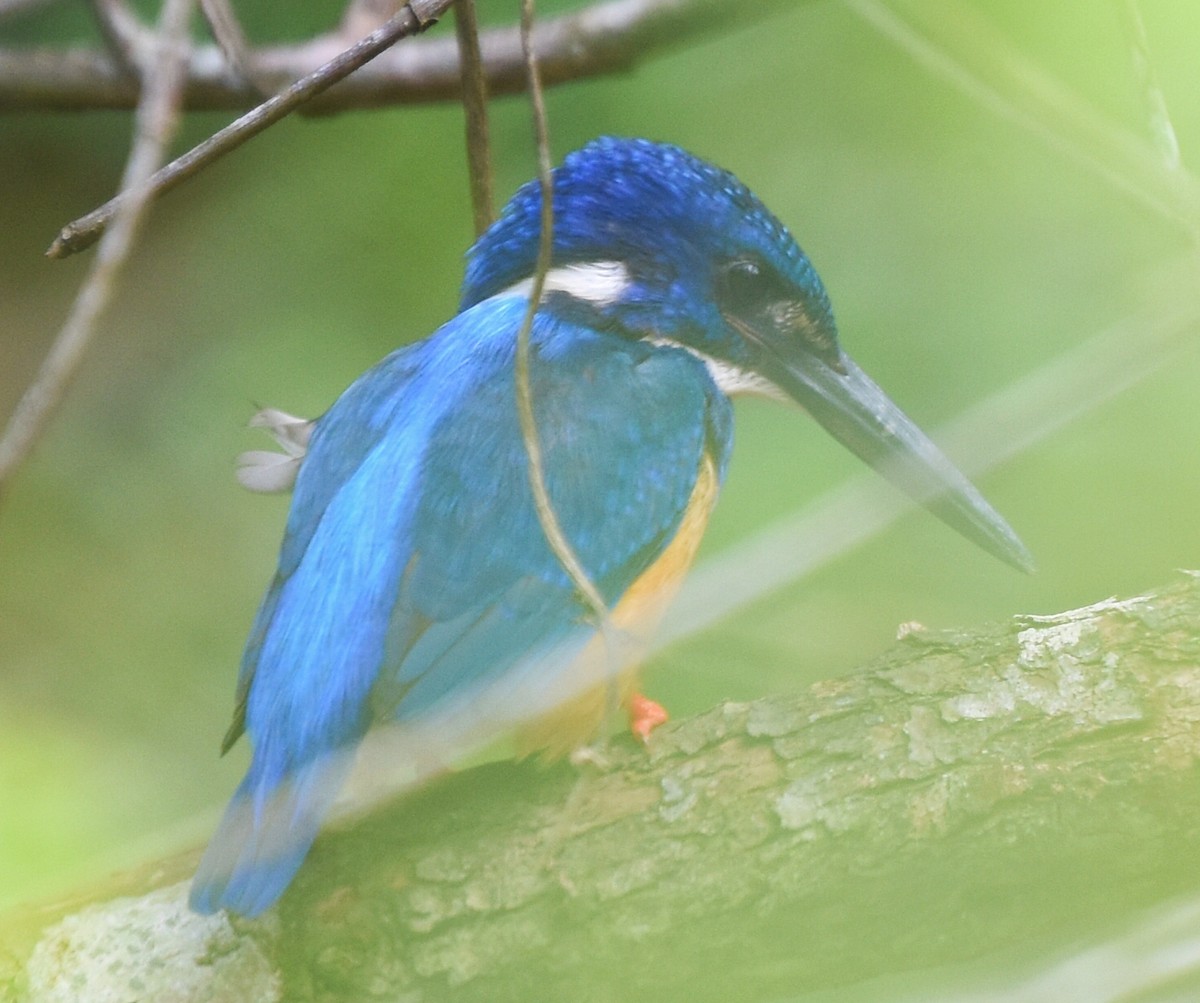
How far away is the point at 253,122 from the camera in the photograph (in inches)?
33.9

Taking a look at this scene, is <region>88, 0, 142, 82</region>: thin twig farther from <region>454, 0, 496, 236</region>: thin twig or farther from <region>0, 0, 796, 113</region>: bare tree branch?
<region>454, 0, 496, 236</region>: thin twig

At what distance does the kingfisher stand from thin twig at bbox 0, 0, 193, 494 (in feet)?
1.30

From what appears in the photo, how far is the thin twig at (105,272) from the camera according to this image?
67cm

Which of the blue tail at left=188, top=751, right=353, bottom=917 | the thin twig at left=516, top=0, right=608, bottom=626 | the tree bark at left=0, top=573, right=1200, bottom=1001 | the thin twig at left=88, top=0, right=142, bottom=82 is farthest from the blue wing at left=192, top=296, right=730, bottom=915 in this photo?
the thin twig at left=88, top=0, right=142, bottom=82

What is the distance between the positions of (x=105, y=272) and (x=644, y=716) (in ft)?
2.19

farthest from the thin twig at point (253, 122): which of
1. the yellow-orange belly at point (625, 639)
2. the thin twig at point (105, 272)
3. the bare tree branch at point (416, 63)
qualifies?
the bare tree branch at point (416, 63)

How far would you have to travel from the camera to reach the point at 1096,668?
1052 millimetres

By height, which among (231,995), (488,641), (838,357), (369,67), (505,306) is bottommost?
(231,995)

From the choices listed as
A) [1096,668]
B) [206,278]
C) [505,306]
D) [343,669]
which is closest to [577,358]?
[505,306]

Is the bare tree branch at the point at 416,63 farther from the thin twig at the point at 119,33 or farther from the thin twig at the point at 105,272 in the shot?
the thin twig at the point at 105,272

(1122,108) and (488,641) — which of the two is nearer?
(488,641)

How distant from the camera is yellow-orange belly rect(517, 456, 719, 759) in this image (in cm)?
117

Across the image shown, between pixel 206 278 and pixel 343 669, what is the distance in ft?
3.99

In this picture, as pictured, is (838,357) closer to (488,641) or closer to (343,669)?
(488,641)
